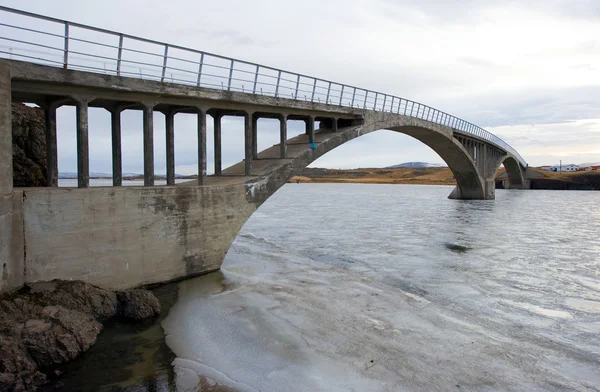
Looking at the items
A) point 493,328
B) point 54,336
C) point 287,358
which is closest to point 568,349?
point 493,328

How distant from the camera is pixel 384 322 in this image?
10.9 metres

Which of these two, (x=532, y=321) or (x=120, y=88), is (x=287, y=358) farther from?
(x=120, y=88)

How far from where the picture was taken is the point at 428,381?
7898 mm

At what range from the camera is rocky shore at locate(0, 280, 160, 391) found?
25.0ft

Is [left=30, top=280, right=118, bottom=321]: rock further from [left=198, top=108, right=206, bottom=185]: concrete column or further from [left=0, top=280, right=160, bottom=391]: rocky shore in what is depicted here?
[left=198, top=108, right=206, bottom=185]: concrete column

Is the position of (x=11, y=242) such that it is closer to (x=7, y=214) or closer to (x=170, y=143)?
(x=7, y=214)

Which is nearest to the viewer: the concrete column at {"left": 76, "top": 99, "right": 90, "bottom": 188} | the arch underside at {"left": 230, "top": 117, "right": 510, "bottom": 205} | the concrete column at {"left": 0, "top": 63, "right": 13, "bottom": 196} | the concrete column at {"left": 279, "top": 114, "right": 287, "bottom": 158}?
the concrete column at {"left": 0, "top": 63, "right": 13, "bottom": 196}

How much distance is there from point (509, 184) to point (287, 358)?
95619mm

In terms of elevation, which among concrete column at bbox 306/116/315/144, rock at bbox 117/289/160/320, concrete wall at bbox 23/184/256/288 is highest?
concrete column at bbox 306/116/315/144

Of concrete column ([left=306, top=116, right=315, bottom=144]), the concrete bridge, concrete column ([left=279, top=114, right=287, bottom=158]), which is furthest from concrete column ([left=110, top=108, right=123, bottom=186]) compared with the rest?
concrete column ([left=306, top=116, right=315, bottom=144])

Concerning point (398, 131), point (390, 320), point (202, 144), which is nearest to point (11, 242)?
point (202, 144)

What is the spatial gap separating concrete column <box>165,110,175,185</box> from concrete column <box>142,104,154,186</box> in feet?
2.93

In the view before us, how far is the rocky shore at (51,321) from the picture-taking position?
7629 millimetres

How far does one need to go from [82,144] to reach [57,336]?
6394 millimetres
